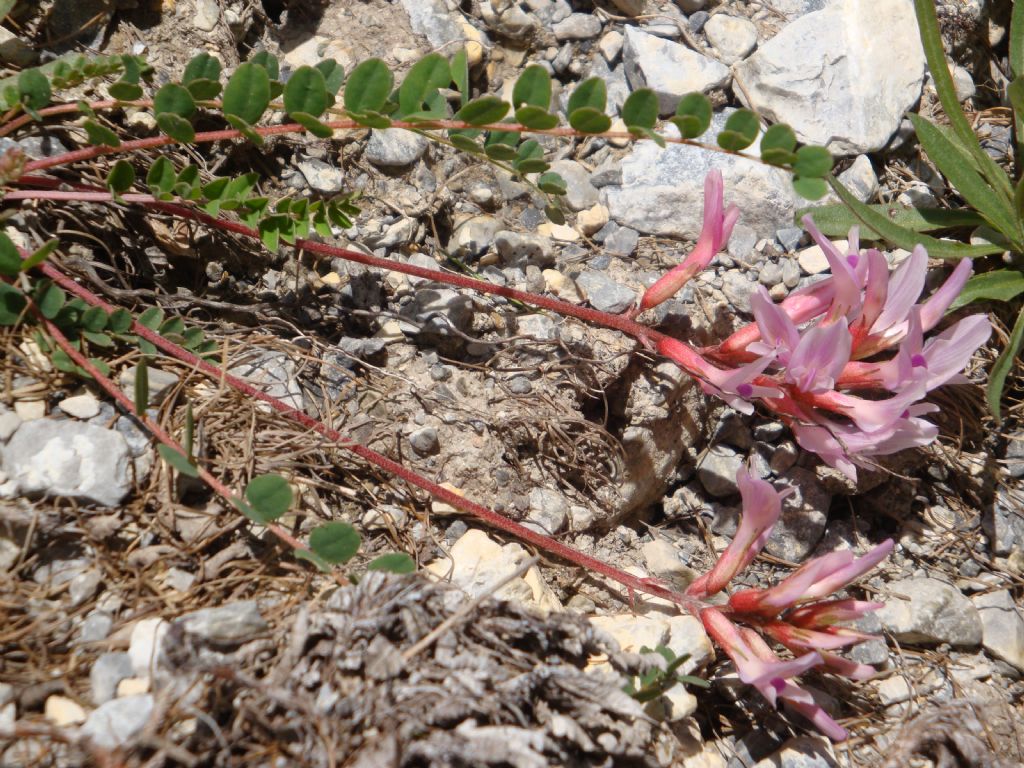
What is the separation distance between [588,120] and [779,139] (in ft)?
1.49

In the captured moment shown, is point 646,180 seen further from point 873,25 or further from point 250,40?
point 250,40

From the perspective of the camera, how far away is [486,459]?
234 cm

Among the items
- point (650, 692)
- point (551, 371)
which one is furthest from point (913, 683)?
point (551, 371)

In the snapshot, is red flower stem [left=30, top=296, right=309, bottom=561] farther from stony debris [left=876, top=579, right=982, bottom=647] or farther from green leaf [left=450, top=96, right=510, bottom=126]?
stony debris [left=876, top=579, right=982, bottom=647]

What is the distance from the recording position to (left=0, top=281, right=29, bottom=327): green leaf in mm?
1856

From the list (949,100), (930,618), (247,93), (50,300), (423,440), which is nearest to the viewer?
(50,300)

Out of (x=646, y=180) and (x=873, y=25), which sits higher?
(x=873, y=25)

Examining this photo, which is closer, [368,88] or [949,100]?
[368,88]

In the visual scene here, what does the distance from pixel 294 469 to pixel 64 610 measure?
0.58m

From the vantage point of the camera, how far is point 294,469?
2.08m

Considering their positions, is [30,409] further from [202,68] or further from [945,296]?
[945,296]

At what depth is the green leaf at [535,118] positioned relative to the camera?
1.92m

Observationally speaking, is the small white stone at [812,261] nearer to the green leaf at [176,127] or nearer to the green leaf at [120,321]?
the green leaf at [176,127]

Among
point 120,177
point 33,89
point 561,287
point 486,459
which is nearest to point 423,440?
point 486,459
